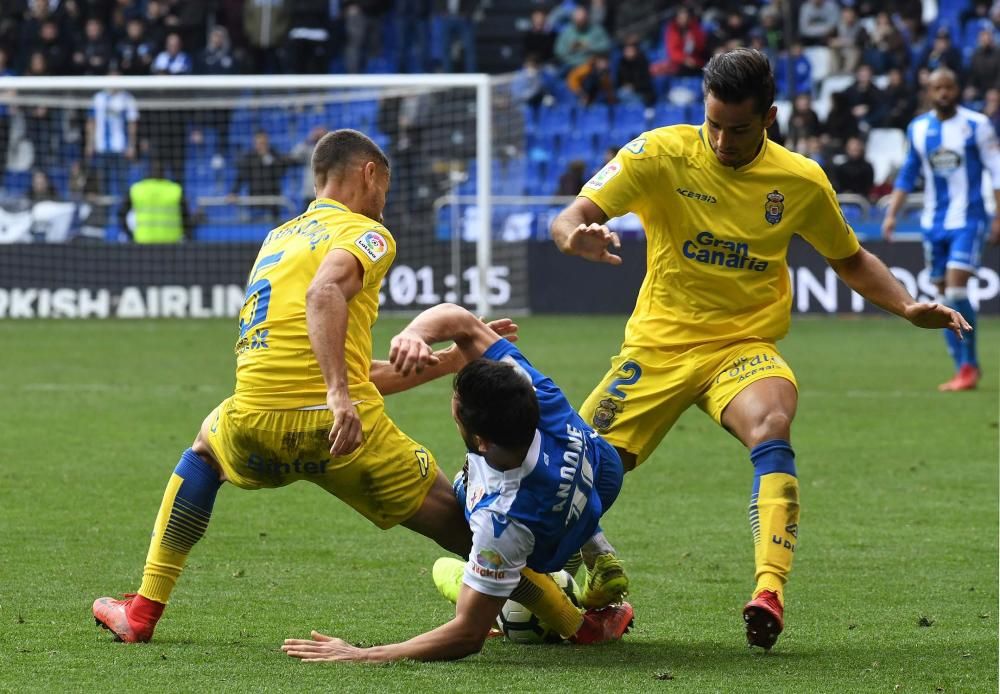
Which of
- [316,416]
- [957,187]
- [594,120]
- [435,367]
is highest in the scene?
[435,367]

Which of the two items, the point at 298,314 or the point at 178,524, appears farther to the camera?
the point at 178,524

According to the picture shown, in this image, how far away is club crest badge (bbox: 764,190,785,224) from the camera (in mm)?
5957

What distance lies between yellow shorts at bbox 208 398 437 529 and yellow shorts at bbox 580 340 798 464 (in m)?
0.89

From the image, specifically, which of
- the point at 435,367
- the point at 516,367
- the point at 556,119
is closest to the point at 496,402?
the point at 516,367

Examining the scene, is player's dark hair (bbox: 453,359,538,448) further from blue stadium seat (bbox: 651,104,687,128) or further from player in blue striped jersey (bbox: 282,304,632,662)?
blue stadium seat (bbox: 651,104,687,128)

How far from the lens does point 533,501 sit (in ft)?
16.5

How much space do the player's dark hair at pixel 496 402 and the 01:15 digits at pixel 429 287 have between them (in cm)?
1520

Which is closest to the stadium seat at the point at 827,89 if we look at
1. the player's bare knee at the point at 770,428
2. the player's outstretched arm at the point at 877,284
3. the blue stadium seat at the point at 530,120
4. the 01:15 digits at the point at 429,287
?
the blue stadium seat at the point at 530,120

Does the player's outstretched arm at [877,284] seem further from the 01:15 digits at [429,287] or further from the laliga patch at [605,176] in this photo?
the 01:15 digits at [429,287]

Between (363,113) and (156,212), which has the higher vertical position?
(363,113)

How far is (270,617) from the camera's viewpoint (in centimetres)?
573

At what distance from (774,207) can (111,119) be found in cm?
1739

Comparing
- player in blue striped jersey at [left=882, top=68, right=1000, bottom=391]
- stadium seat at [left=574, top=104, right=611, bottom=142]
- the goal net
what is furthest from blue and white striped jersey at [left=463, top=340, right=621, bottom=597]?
stadium seat at [left=574, top=104, right=611, bottom=142]

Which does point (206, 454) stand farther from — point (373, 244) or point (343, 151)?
point (343, 151)
